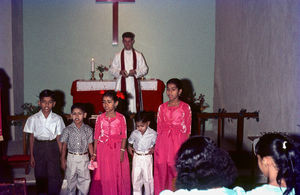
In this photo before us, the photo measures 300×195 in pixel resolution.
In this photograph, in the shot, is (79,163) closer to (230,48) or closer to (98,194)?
(98,194)

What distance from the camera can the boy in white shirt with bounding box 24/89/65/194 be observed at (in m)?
4.30

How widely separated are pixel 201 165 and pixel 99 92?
6.32 m

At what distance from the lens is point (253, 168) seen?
530 cm

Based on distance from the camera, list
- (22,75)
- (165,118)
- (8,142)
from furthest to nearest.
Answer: (22,75), (8,142), (165,118)

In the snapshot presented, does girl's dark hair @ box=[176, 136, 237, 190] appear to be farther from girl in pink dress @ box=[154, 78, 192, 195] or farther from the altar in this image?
the altar

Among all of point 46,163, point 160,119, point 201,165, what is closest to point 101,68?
point 160,119

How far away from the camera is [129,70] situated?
7.66m

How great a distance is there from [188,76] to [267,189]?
23.7 ft

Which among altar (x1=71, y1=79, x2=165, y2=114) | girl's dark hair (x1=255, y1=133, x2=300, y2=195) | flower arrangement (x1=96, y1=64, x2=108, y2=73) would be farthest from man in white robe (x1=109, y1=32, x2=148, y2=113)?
girl's dark hair (x1=255, y1=133, x2=300, y2=195)

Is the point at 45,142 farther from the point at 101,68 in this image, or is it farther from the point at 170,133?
the point at 101,68

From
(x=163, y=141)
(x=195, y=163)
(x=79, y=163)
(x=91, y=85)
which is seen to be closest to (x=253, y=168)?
(x=163, y=141)

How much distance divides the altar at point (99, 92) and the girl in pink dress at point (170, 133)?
3.34m

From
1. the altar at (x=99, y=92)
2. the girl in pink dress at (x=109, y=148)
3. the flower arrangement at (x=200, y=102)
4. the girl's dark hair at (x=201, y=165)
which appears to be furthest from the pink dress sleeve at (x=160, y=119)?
the flower arrangement at (x=200, y=102)

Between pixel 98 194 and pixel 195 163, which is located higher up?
pixel 195 163
